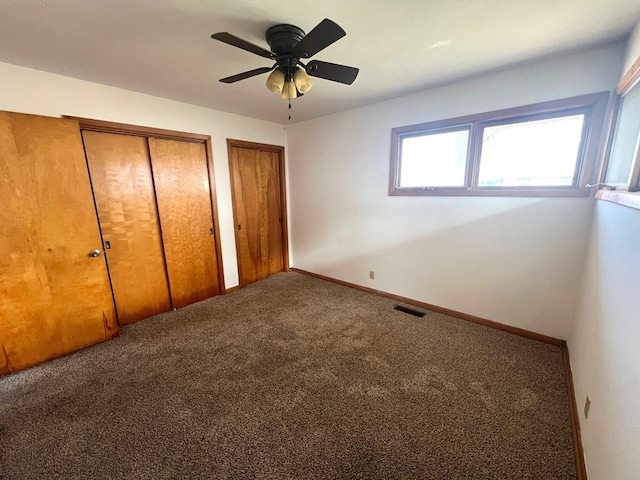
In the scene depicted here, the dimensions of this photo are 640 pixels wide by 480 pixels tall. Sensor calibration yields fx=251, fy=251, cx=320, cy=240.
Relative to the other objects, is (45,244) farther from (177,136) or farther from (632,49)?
(632,49)

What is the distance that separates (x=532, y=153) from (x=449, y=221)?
0.90 meters

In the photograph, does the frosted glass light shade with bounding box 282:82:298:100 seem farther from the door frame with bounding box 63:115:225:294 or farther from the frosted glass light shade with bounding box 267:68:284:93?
the door frame with bounding box 63:115:225:294

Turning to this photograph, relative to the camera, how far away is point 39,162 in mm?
1994

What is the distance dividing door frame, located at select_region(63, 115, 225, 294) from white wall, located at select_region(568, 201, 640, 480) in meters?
3.58

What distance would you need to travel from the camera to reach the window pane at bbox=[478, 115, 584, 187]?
209 cm

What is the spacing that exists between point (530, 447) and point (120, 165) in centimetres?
392

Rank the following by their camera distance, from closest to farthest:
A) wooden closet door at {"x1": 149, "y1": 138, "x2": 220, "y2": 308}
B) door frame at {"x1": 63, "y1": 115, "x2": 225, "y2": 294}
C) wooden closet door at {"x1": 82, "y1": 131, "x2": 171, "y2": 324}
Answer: door frame at {"x1": 63, "y1": 115, "x2": 225, "y2": 294}
wooden closet door at {"x1": 82, "y1": 131, "x2": 171, "y2": 324}
wooden closet door at {"x1": 149, "y1": 138, "x2": 220, "y2": 308}

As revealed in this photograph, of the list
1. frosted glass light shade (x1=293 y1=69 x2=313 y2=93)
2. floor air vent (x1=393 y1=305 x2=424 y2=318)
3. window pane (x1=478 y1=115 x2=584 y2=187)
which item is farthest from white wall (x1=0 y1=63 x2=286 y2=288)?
window pane (x1=478 y1=115 x2=584 y2=187)

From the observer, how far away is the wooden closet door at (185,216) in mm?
2875

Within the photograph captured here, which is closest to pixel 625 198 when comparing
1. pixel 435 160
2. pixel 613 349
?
pixel 613 349

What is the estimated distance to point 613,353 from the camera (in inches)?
44.3

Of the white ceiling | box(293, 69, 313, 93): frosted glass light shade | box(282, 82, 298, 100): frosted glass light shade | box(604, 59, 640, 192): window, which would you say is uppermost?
the white ceiling

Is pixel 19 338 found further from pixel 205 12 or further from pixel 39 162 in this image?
pixel 205 12

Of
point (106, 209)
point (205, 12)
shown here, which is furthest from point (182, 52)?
point (106, 209)
